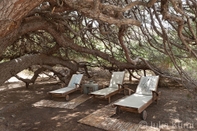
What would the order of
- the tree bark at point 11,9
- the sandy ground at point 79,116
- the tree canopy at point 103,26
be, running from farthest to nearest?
the sandy ground at point 79,116 → the tree canopy at point 103,26 → the tree bark at point 11,9

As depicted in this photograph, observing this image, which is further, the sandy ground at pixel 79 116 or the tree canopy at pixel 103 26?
the sandy ground at pixel 79 116

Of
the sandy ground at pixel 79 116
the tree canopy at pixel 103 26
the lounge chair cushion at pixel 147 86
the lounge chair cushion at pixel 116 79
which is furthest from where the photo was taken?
the lounge chair cushion at pixel 116 79

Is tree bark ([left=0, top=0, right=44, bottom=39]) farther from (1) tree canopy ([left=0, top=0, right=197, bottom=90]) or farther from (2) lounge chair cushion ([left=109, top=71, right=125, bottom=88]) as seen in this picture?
(2) lounge chair cushion ([left=109, top=71, right=125, bottom=88])

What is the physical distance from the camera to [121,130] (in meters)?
3.37

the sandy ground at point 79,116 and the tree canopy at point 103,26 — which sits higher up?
the tree canopy at point 103,26

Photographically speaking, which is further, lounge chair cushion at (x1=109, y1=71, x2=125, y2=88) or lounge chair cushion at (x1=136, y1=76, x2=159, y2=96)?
lounge chair cushion at (x1=109, y1=71, x2=125, y2=88)

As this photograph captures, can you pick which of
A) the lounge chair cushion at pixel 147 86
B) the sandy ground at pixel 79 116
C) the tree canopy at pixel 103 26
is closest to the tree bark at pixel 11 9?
the tree canopy at pixel 103 26

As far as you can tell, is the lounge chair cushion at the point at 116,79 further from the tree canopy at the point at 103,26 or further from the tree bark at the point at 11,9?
the tree bark at the point at 11,9

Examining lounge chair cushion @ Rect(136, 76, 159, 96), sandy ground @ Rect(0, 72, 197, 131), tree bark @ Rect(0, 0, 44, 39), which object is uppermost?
tree bark @ Rect(0, 0, 44, 39)

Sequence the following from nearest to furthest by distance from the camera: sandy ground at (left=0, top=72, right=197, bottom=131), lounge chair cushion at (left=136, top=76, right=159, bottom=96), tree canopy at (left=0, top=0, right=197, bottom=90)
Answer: tree canopy at (left=0, top=0, right=197, bottom=90)
sandy ground at (left=0, top=72, right=197, bottom=131)
lounge chair cushion at (left=136, top=76, right=159, bottom=96)

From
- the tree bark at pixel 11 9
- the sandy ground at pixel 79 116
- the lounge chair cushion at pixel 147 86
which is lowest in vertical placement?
the sandy ground at pixel 79 116

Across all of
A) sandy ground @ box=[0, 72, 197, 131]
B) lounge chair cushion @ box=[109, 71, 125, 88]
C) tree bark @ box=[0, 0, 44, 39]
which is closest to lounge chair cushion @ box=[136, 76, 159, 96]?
sandy ground @ box=[0, 72, 197, 131]

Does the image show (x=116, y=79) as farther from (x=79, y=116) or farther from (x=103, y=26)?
(x=79, y=116)

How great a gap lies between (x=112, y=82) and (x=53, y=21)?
361 cm
